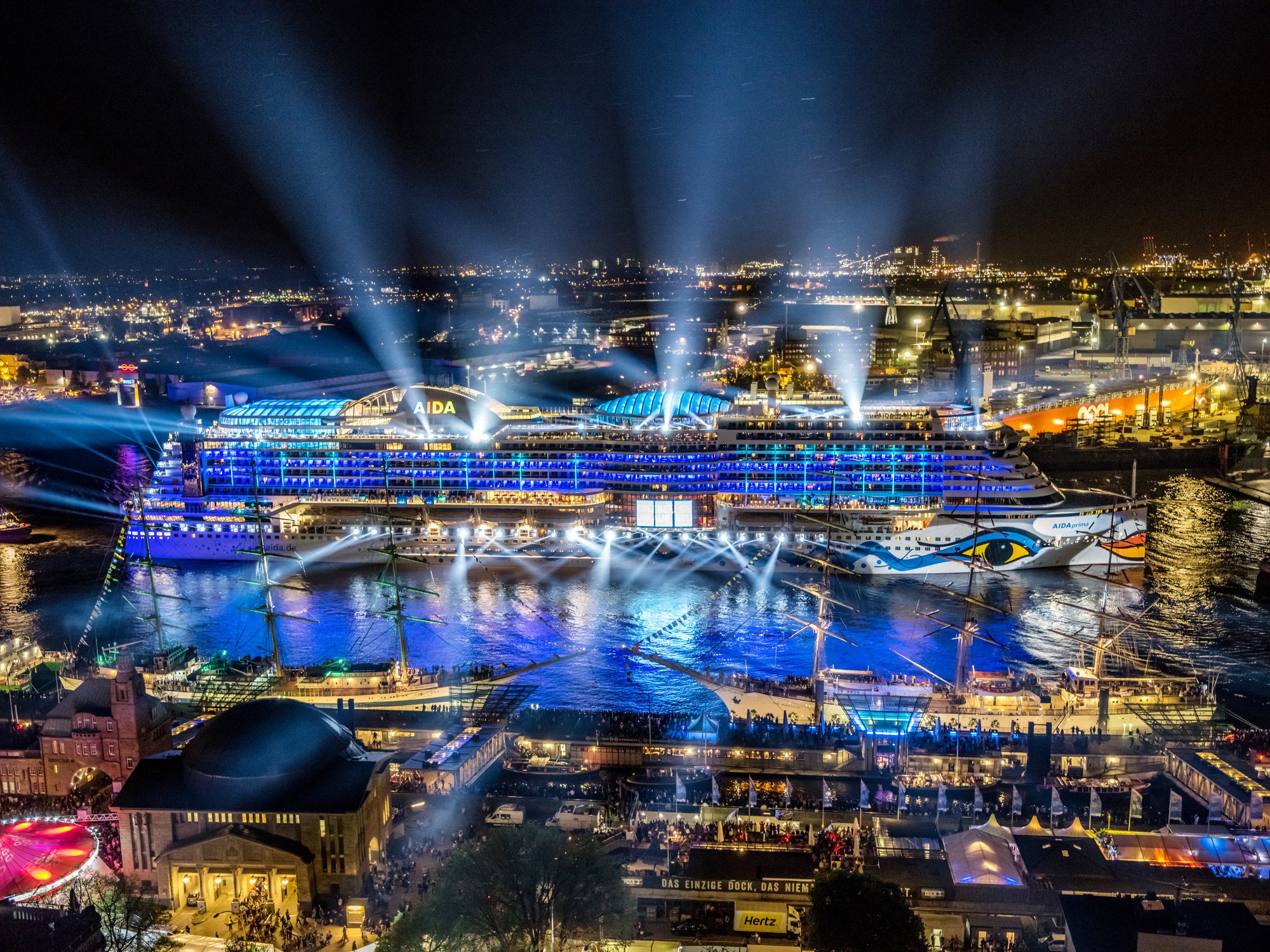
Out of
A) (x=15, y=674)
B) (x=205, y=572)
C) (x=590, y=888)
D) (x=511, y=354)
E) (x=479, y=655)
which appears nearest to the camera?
(x=590, y=888)

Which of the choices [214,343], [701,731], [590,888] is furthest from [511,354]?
[590,888]

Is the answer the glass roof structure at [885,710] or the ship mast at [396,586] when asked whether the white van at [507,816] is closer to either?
the ship mast at [396,586]

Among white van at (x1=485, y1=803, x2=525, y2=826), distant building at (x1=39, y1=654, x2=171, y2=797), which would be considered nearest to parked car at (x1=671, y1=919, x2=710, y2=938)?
white van at (x1=485, y1=803, x2=525, y2=826)

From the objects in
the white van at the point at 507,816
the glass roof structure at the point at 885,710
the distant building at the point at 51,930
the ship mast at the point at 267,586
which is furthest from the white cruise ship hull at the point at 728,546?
the distant building at the point at 51,930

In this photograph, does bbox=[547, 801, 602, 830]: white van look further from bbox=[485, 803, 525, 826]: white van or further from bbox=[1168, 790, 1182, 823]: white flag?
bbox=[1168, 790, 1182, 823]: white flag

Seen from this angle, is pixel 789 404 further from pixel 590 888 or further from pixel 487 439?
pixel 590 888
